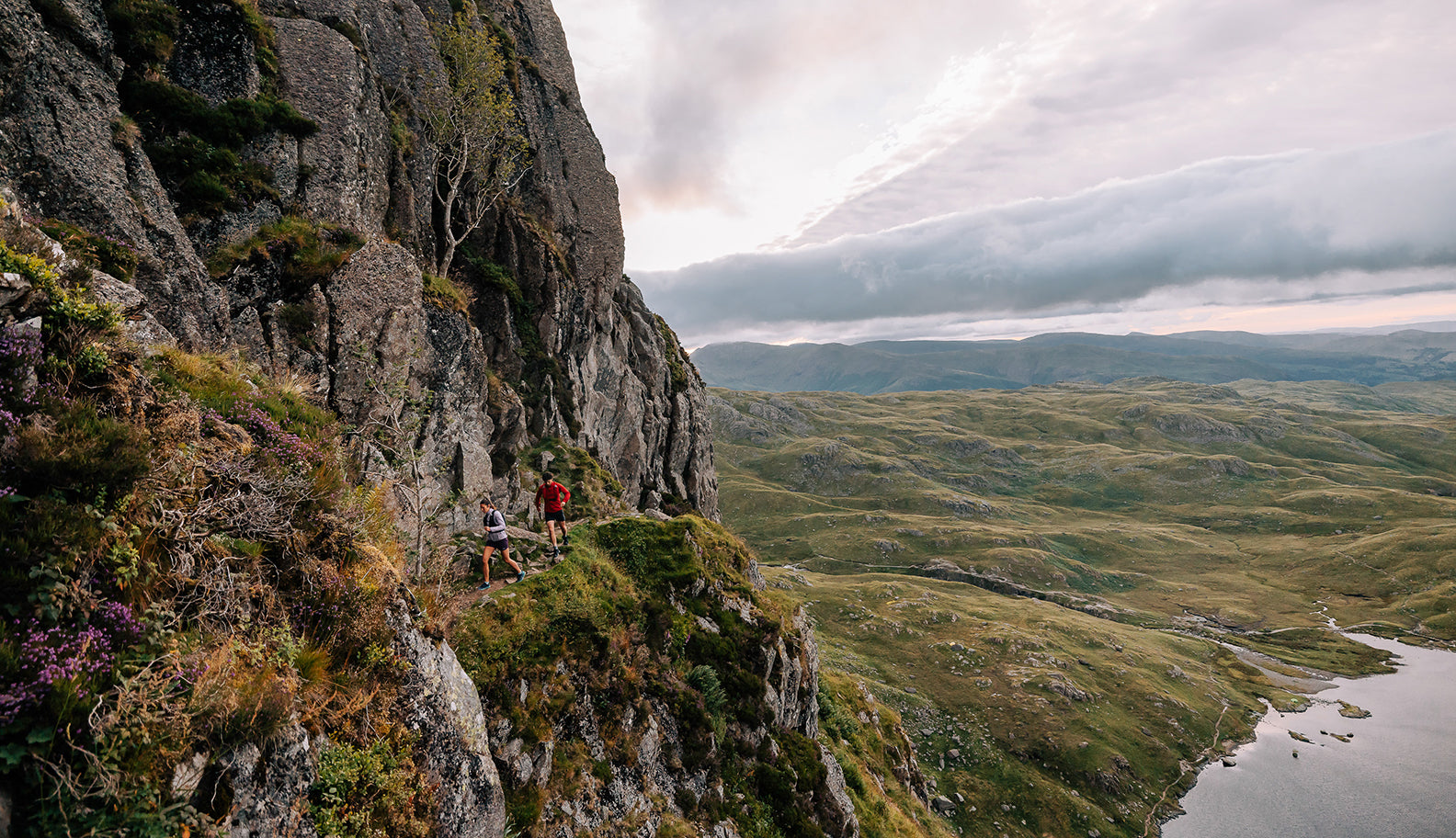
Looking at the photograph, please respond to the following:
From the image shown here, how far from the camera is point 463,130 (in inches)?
1778

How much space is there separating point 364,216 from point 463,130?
1500cm

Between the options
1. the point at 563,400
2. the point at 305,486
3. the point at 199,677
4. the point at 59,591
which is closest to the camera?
the point at 59,591

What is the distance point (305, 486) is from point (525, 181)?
176 ft

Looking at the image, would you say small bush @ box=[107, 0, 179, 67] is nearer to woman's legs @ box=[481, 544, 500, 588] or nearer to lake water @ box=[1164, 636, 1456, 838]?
woman's legs @ box=[481, 544, 500, 588]

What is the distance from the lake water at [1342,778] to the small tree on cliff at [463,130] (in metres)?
112

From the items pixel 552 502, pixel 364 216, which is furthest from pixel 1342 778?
pixel 364 216

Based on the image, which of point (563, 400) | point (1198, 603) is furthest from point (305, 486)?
point (1198, 603)

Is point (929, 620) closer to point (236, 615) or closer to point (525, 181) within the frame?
point (525, 181)

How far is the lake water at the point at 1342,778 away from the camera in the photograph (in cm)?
7844

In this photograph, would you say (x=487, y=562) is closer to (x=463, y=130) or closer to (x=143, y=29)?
(x=143, y=29)

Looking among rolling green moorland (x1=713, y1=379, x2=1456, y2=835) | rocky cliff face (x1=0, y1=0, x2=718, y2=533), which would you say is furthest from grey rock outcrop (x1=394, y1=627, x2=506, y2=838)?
rolling green moorland (x1=713, y1=379, x2=1456, y2=835)

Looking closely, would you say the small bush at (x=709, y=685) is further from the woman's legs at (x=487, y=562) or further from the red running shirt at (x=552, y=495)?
the red running shirt at (x=552, y=495)

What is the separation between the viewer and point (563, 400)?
→ 54219mm

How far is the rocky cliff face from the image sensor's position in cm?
2128
